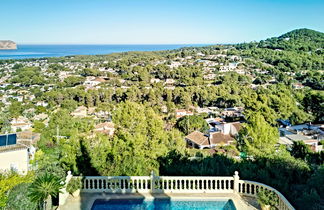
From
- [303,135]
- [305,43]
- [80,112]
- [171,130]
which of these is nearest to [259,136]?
[171,130]

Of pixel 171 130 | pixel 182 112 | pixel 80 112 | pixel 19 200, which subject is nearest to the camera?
pixel 19 200

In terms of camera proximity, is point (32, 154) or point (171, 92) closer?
point (32, 154)

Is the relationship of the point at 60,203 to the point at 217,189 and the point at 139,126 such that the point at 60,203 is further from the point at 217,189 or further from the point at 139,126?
the point at 139,126

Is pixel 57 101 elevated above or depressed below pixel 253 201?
below

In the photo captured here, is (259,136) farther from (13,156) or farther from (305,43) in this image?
(305,43)

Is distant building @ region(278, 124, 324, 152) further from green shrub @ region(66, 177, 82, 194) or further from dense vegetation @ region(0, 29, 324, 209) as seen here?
green shrub @ region(66, 177, 82, 194)

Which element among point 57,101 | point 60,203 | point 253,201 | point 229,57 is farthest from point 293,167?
point 229,57
